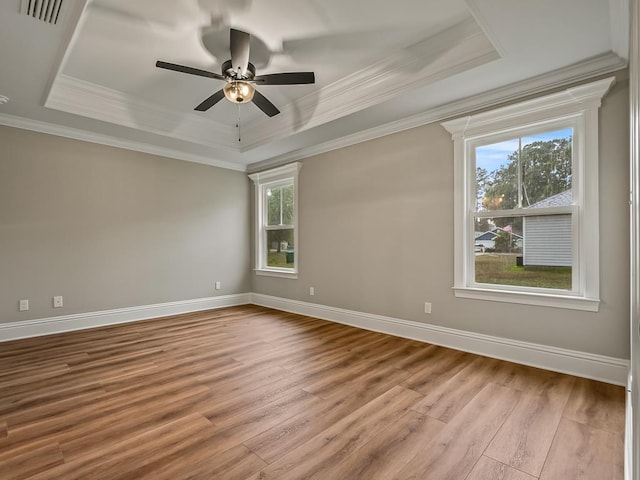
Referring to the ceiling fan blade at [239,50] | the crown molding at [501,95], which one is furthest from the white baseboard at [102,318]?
the ceiling fan blade at [239,50]

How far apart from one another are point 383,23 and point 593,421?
3.18 m

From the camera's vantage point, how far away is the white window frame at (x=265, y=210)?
16.8 feet

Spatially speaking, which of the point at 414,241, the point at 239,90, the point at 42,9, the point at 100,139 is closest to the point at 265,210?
the point at 100,139

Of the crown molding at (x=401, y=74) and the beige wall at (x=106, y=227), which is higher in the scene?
the crown molding at (x=401, y=74)

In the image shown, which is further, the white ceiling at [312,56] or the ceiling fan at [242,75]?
the ceiling fan at [242,75]

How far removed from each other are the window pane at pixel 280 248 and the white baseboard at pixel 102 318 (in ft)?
3.31

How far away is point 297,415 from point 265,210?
14.0 ft

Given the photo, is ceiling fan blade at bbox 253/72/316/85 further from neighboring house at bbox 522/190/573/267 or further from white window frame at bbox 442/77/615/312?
neighboring house at bbox 522/190/573/267

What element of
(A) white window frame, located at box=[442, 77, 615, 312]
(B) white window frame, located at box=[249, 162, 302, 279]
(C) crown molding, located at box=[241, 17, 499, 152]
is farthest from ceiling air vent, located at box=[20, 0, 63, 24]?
(A) white window frame, located at box=[442, 77, 615, 312]

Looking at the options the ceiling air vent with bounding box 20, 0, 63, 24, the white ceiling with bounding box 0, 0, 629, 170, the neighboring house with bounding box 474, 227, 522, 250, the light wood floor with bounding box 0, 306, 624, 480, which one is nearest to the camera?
the light wood floor with bounding box 0, 306, 624, 480

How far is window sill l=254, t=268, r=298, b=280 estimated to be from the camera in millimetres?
5166

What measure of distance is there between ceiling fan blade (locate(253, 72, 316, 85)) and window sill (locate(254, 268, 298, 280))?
3.04 metres

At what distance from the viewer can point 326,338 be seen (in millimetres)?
3709

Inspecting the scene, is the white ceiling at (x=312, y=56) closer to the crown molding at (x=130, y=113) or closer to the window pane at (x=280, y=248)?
the crown molding at (x=130, y=113)
